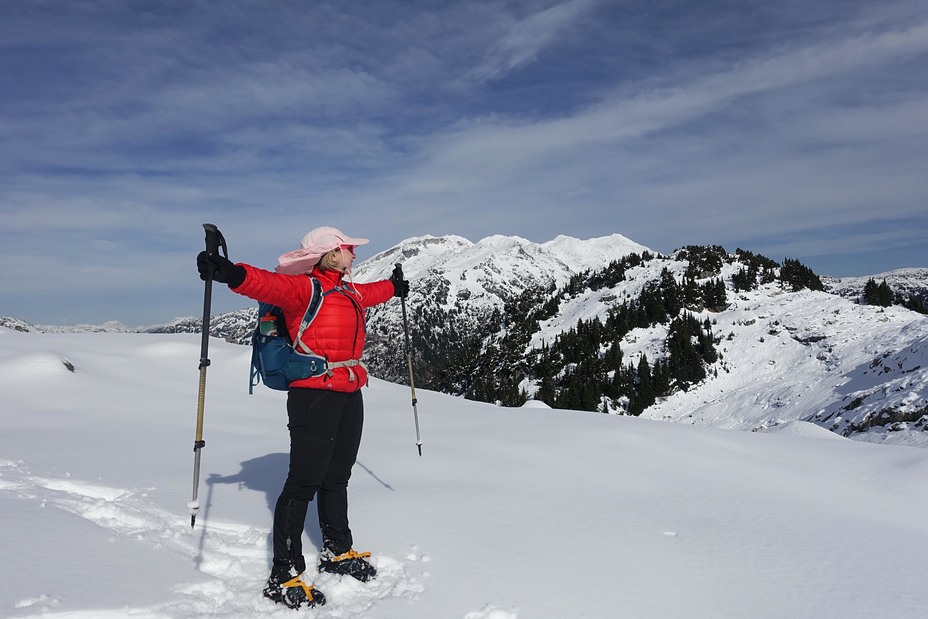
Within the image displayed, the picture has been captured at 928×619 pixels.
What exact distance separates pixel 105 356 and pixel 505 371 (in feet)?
195

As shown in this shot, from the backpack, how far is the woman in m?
0.06

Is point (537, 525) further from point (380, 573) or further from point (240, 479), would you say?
point (240, 479)

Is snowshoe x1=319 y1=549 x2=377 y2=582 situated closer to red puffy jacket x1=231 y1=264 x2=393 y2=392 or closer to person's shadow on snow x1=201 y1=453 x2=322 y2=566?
person's shadow on snow x1=201 y1=453 x2=322 y2=566

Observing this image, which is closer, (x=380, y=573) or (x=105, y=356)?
(x=380, y=573)

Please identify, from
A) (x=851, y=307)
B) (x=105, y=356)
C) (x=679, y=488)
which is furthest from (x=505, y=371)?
(x=679, y=488)

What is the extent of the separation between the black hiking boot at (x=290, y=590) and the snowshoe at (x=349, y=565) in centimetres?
34

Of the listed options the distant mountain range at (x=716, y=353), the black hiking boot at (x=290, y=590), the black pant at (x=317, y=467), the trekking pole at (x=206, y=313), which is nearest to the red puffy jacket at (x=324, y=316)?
the black pant at (x=317, y=467)

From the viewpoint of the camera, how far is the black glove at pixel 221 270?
3.76 meters

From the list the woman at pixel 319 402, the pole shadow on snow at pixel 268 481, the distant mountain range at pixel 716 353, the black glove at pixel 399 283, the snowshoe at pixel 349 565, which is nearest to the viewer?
the woman at pixel 319 402

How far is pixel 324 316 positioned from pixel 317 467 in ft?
4.00

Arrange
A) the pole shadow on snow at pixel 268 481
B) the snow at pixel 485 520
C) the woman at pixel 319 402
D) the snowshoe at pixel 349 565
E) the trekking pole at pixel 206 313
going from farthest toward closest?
the pole shadow on snow at pixel 268 481
the snowshoe at pixel 349 565
the trekking pole at pixel 206 313
the woman at pixel 319 402
the snow at pixel 485 520

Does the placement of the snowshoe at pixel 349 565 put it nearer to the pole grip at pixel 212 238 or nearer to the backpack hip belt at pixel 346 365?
Answer: the backpack hip belt at pixel 346 365

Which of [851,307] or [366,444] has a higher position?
[851,307]

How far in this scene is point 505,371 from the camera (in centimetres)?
7056
